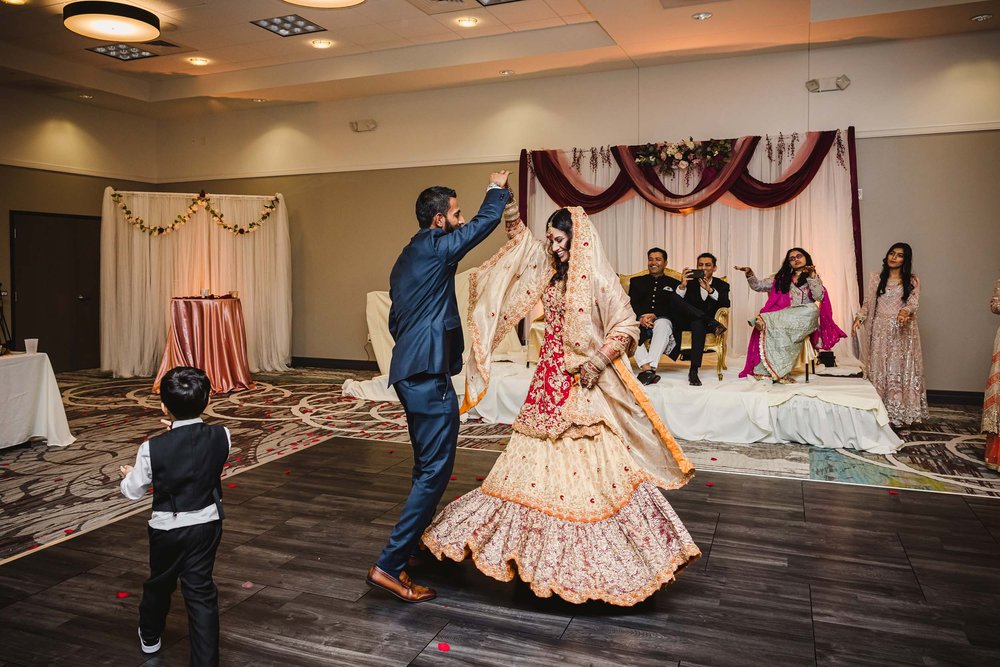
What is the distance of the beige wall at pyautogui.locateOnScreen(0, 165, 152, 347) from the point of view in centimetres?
943

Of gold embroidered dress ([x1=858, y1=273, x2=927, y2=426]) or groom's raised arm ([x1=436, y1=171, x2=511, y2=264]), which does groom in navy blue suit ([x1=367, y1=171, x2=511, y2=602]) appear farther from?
gold embroidered dress ([x1=858, y1=273, x2=927, y2=426])

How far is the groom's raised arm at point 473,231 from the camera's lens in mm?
3000

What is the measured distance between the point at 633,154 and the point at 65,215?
7498 millimetres

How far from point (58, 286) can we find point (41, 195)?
1.19 m

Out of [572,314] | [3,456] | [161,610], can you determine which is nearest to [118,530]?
[161,610]

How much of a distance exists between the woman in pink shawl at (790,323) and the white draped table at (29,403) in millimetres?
5645

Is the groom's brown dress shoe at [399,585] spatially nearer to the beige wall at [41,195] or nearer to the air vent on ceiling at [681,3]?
the air vent on ceiling at [681,3]

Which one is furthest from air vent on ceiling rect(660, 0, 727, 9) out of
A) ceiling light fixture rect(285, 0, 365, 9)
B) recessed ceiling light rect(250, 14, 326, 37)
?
recessed ceiling light rect(250, 14, 326, 37)

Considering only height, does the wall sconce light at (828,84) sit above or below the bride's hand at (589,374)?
above

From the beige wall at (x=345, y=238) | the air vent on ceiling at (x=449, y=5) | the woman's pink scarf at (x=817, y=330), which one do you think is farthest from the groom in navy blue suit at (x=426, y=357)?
the beige wall at (x=345, y=238)

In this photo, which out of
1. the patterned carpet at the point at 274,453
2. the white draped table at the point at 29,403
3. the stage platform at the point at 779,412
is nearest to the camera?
the patterned carpet at the point at 274,453

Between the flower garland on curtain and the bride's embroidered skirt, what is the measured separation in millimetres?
7771

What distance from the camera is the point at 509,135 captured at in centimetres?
930

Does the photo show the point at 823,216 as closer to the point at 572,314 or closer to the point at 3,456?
the point at 572,314
